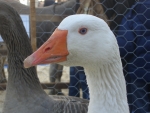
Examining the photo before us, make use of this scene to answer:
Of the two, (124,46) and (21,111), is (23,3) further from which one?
(21,111)

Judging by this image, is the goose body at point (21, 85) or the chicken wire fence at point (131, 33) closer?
the goose body at point (21, 85)

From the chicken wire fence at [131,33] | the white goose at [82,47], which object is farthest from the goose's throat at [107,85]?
the chicken wire fence at [131,33]

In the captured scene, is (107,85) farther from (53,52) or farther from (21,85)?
(21,85)

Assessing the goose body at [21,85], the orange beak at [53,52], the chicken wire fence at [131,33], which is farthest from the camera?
the chicken wire fence at [131,33]

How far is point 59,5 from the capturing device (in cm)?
232

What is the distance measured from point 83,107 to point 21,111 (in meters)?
0.26

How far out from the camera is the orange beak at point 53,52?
0.79 meters

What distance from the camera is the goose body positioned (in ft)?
4.23

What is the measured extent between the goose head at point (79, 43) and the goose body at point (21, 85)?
53cm

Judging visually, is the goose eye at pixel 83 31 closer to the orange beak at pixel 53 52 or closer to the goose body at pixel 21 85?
the orange beak at pixel 53 52

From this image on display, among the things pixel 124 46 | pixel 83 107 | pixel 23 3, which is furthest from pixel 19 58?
pixel 23 3

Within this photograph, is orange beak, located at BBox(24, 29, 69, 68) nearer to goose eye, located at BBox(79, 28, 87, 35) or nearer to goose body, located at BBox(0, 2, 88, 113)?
goose eye, located at BBox(79, 28, 87, 35)

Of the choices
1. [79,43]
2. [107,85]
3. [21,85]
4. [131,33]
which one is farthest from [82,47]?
[131,33]

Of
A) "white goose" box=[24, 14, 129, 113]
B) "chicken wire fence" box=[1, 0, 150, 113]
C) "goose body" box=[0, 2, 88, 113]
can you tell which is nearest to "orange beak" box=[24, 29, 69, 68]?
"white goose" box=[24, 14, 129, 113]
